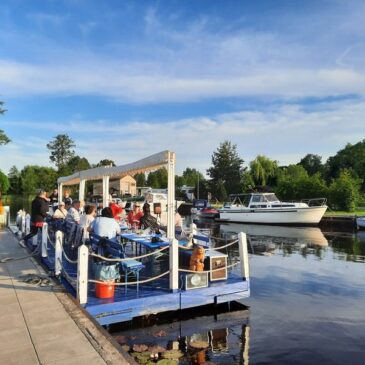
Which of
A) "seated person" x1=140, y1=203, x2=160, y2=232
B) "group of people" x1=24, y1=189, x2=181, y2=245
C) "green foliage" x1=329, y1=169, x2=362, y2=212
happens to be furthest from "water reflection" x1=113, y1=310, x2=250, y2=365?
"green foliage" x1=329, y1=169, x2=362, y2=212

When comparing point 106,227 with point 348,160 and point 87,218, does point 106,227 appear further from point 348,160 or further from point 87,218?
point 348,160

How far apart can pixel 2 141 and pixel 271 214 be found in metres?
42.8

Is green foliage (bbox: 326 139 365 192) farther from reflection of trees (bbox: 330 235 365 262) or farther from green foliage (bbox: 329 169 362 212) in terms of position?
reflection of trees (bbox: 330 235 365 262)

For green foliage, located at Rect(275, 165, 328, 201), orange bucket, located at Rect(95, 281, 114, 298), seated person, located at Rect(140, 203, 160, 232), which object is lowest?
orange bucket, located at Rect(95, 281, 114, 298)

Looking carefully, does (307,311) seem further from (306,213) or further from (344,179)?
(344,179)

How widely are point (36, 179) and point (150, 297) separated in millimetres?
102441

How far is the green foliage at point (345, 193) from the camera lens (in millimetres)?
35969

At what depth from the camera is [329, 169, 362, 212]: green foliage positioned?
3597cm

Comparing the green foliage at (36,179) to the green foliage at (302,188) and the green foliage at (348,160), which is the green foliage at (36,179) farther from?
the green foliage at (302,188)

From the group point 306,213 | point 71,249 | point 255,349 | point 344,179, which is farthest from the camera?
point 344,179

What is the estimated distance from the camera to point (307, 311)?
8.93 meters

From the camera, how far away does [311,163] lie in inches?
3349

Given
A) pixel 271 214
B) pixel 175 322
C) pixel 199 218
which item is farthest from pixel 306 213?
pixel 175 322

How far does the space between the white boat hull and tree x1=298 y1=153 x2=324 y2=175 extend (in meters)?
48.3
